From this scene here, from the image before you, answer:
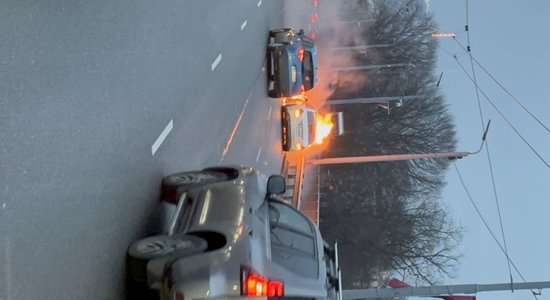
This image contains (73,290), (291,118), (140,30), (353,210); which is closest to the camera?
(73,290)

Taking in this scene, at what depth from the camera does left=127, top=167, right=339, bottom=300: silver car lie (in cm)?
561

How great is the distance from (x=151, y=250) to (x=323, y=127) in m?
14.7

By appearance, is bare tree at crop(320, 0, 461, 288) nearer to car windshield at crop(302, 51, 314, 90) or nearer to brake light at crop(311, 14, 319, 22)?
brake light at crop(311, 14, 319, 22)

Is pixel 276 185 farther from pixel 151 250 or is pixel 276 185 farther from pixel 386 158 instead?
pixel 386 158

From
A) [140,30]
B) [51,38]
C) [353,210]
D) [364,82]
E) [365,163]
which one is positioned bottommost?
[353,210]

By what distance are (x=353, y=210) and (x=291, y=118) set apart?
456cm

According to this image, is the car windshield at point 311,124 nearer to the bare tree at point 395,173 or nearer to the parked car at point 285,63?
the parked car at point 285,63

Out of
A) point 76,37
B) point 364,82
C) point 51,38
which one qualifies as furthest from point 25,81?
point 364,82

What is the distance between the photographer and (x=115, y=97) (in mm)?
6539

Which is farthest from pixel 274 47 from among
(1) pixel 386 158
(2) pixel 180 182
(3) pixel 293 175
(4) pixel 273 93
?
(2) pixel 180 182

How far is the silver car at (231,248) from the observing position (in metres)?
5.61

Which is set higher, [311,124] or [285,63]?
[285,63]

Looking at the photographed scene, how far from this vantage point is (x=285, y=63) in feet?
55.8

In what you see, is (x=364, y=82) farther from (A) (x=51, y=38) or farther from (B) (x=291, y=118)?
(A) (x=51, y=38)
